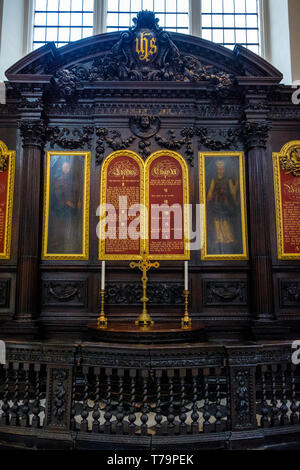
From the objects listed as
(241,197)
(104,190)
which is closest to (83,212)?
(104,190)

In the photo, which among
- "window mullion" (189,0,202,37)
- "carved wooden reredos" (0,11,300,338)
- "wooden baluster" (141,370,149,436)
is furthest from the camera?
"window mullion" (189,0,202,37)

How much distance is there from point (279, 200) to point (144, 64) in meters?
3.46

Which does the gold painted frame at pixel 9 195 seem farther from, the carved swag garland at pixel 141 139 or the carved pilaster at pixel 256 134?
the carved pilaster at pixel 256 134

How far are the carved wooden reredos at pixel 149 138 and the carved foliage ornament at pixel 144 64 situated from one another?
0.02m

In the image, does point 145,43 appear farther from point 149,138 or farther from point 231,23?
point 231,23

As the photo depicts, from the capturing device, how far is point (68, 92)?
6.98 m

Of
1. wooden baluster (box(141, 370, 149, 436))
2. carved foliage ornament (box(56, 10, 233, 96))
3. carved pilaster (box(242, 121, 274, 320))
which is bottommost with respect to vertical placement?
wooden baluster (box(141, 370, 149, 436))

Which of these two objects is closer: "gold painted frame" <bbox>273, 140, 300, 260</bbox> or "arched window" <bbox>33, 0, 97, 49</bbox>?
"gold painted frame" <bbox>273, 140, 300, 260</bbox>

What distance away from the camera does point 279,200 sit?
6.93 m

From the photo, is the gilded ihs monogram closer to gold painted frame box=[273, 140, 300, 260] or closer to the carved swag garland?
the carved swag garland

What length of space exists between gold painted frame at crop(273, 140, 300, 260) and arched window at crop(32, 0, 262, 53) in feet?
9.19

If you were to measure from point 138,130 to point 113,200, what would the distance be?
1383mm

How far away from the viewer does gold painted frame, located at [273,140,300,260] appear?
6793 mm

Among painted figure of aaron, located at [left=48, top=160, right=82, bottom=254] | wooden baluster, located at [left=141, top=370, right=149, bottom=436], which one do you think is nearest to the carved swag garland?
painted figure of aaron, located at [left=48, top=160, right=82, bottom=254]
